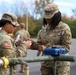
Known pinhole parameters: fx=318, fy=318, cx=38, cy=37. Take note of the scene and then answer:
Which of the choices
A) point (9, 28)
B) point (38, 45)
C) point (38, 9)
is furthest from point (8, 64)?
point (38, 9)

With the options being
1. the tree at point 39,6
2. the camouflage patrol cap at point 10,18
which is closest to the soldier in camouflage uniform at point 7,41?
the camouflage patrol cap at point 10,18

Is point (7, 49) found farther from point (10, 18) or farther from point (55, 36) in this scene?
point (55, 36)

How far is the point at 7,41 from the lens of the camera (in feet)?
11.4

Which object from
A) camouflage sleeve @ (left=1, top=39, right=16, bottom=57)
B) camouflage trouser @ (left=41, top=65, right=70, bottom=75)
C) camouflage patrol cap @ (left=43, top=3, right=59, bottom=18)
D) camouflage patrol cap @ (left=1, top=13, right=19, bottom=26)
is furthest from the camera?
camouflage patrol cap @ (left=43, top=3, right=59, bottom=18)

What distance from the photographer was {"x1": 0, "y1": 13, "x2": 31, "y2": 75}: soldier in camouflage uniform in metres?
3.44

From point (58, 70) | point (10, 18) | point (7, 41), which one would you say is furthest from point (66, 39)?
point (7, 41)

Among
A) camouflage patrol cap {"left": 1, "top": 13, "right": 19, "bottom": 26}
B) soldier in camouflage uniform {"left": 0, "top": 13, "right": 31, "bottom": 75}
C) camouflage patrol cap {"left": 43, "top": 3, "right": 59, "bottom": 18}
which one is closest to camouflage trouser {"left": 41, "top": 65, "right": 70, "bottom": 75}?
camouflage patrol cap {"left": 43, "top": 3, "right": 59, "bottom": 18}

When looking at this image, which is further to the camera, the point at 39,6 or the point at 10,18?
the point at 39,6

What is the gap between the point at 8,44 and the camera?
3.47m

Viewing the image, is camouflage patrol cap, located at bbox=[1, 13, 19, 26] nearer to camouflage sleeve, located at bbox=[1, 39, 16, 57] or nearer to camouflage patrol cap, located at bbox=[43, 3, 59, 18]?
camouflage sleeve, located at bbox=[1, 39, 16, 57]

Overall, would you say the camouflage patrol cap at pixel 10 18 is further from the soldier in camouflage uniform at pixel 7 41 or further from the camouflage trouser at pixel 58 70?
the camouflage trouser at pixel 58 70

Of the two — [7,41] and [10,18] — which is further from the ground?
[10,18]

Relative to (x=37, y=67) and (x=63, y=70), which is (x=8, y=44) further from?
(x=37, y=67)

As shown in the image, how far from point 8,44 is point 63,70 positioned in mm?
1177
